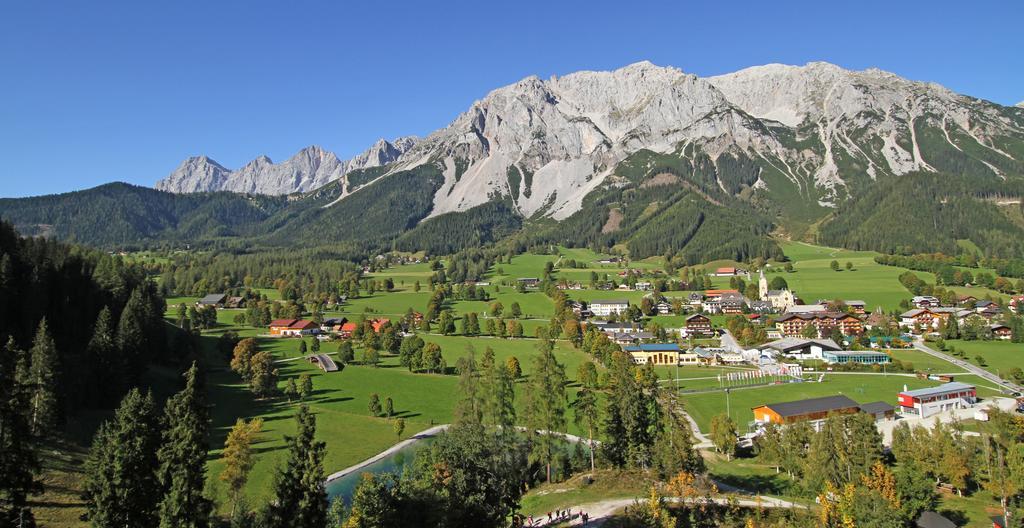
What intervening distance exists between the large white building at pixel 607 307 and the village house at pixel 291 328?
63085mm

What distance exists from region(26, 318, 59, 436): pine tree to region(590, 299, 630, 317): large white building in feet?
349

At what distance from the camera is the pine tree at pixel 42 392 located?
4388cm

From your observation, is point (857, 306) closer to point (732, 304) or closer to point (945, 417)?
point (732, 304)

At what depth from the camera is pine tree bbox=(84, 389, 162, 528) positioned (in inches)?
1049

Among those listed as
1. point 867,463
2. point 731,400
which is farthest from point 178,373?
point 867,463

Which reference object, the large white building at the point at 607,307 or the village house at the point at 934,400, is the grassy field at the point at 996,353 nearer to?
the village house at the point at 934,400

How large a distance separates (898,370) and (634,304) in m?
61.0

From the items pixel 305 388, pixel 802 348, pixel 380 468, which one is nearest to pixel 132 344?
pixel 305 388

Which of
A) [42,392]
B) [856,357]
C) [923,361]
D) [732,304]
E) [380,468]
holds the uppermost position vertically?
[42,392]

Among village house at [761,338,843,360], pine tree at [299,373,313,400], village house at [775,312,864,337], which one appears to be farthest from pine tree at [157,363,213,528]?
village house at [775,312,864,337]

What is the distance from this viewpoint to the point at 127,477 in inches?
1070

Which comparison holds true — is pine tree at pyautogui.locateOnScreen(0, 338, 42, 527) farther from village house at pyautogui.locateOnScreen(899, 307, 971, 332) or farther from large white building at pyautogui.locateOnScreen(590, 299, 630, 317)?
village house at pyautogui.locateOnScreen(899, 307, 971, 332)

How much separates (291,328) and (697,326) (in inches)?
3218

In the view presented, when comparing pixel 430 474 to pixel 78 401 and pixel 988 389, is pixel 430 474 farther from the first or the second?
pixel 988 389
